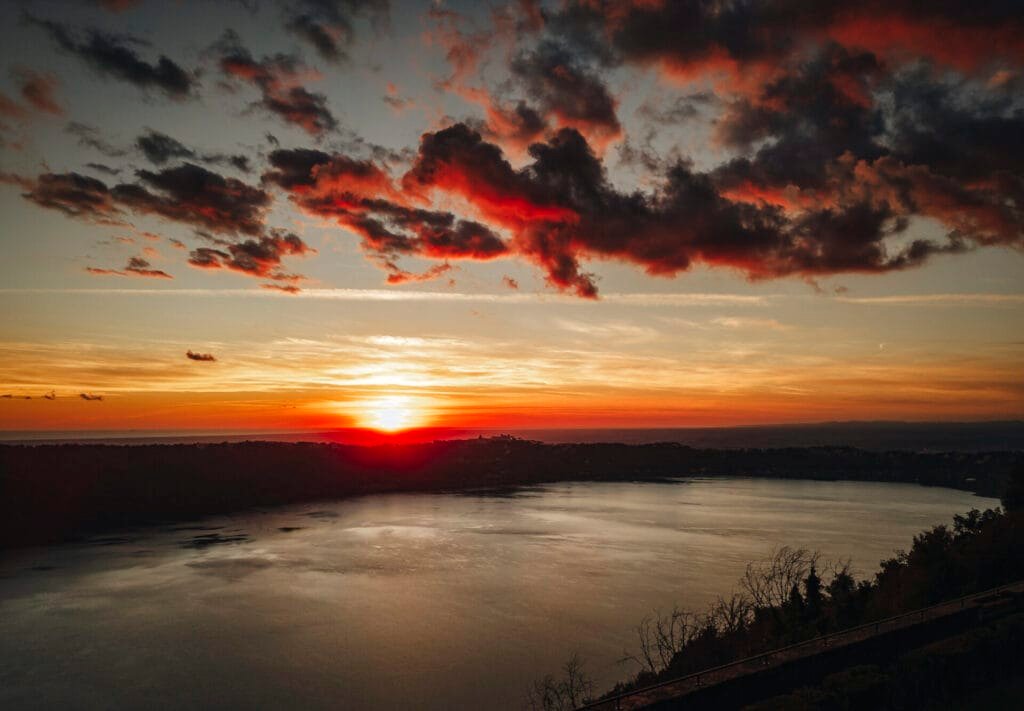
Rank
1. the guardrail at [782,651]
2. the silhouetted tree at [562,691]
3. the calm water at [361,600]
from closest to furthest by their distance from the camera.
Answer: the guardrail at [782,651], the silhouetted tree at [562,691], the calm water at [361,600]

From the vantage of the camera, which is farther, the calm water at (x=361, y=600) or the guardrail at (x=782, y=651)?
the calm water at (x=361, y=600)

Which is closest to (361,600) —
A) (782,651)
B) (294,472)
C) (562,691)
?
(562,691)

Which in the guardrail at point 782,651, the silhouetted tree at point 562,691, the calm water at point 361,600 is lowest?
the calm water at point 361,600

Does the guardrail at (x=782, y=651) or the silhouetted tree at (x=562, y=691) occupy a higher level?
the guardrail at (x=782, y=651)

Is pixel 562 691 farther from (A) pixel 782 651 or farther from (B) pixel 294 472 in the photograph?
(B) pixel 294 472

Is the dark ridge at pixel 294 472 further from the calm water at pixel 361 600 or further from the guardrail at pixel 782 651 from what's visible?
the guardrail at pixel 782 651

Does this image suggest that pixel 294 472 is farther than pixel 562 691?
Yes

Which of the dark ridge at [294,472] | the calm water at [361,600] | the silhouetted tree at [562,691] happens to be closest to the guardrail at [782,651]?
the silhouetted tree at [562,691]

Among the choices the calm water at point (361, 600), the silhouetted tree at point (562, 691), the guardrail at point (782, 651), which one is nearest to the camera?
the guardrail at point (782, 651)
